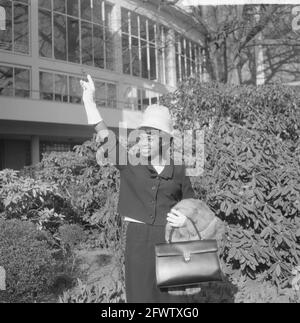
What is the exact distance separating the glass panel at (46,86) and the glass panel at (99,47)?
2.59 metres

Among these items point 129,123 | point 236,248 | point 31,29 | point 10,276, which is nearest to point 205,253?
point 236,248

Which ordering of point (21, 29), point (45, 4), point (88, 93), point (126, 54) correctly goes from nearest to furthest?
point (88, 93)
point (21, 29)
point (45, 4)
point (126, 54)

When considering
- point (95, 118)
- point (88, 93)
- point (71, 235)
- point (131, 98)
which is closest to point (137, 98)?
point (131, 98)

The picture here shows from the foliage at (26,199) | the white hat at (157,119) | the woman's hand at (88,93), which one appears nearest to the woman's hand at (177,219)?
the white hat at (157,119)

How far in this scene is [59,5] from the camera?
18.3 metres

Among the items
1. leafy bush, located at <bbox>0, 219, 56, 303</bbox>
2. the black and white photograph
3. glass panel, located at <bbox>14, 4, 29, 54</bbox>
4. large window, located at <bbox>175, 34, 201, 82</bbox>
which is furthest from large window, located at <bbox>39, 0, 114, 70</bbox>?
leafy bush, located at <bbox>0, 219, 56, 303</bbox>

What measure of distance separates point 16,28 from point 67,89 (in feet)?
10.1

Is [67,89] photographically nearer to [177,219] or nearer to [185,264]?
[177,219]

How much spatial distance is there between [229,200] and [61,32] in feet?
50.9

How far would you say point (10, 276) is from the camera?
165 inches

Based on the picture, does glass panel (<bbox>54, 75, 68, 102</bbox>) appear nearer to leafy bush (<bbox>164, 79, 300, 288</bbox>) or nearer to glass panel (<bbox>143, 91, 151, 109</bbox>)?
glass panel (<bbox>143, 91, 151, 109</bbox>)

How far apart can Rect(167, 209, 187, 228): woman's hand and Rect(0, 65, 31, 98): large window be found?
50.2ft
